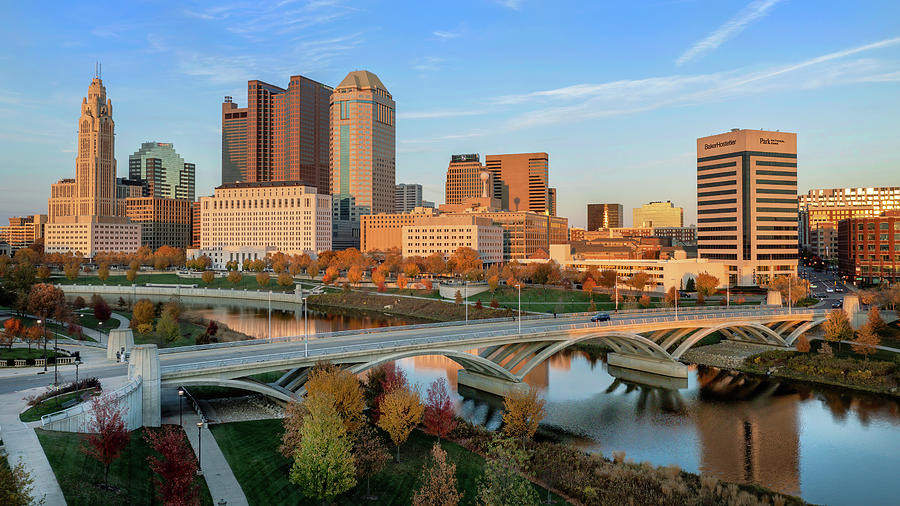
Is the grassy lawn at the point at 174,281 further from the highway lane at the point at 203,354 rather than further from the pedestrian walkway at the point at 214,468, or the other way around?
the pedestrian walkway at the point at 214,468

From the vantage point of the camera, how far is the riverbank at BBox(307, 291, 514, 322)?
10245 centimetres

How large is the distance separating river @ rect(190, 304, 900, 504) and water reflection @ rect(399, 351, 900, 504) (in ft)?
0.26

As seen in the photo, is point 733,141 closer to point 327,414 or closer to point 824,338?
point 824,338

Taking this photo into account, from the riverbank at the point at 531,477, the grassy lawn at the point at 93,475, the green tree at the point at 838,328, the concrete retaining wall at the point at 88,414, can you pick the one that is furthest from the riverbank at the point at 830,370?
the concrete retaining wall at the point at 88,414

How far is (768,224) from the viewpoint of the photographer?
13325 centimetres

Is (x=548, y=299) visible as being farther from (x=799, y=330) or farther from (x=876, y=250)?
(x=876, y=250)

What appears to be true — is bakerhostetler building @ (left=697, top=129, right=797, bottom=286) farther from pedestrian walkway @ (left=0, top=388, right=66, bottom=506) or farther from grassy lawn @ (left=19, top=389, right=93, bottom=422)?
pedestrian walkway @ (left=0, top=388, right=66, bottom=506)

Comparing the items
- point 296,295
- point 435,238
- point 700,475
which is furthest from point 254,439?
point 435,238

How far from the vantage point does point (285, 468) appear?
35.6m

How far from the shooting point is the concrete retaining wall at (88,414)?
3222 cm

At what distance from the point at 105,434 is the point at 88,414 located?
511 centimetres

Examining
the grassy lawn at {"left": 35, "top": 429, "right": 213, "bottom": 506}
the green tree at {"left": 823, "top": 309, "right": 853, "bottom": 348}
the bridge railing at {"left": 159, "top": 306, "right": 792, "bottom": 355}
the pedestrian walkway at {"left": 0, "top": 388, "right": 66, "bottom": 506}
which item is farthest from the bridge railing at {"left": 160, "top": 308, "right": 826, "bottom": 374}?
the grassy lawn at {"left": 35, "top": 429, "right": 213, "bottom": 506}

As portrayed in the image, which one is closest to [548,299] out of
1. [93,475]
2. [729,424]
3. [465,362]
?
[465,362]

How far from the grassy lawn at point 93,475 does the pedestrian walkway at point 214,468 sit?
1.89ft
